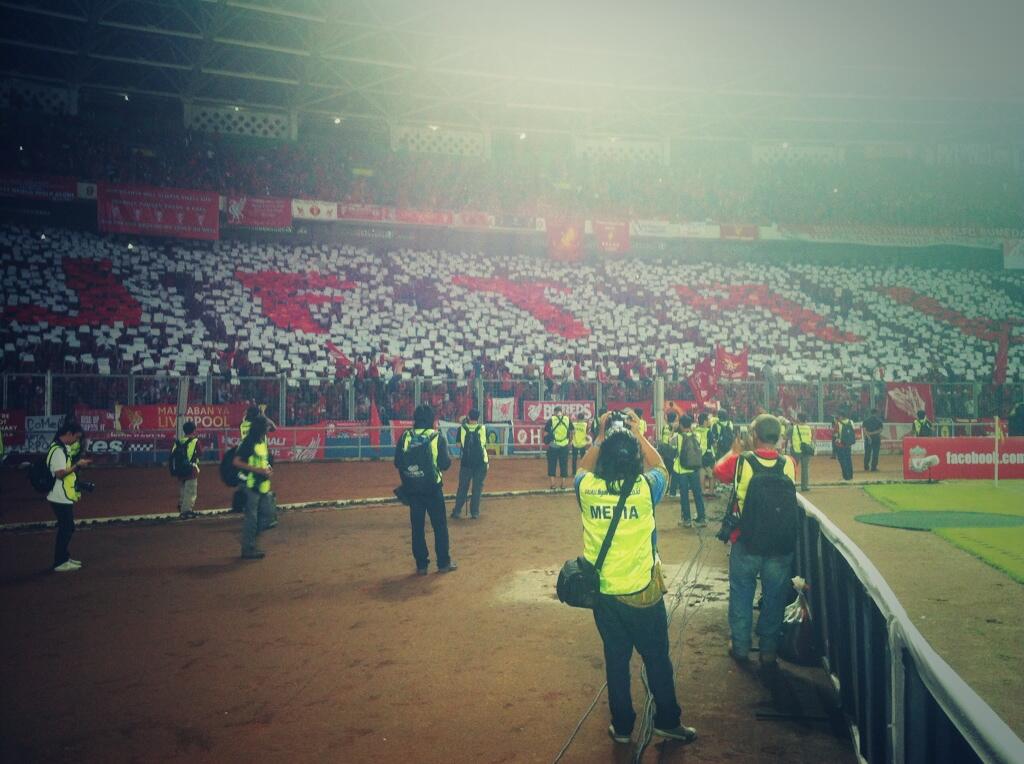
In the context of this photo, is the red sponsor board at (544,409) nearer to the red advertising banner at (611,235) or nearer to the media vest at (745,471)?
the red advertising banner at (611,235)

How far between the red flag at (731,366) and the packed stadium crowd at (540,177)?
10685 mm

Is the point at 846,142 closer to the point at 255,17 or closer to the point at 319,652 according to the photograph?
the point at 255,17

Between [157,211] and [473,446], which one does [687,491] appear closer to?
[473,446]

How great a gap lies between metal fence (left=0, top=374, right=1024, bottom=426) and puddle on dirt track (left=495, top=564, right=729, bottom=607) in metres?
11.6

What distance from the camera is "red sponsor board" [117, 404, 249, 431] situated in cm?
1980

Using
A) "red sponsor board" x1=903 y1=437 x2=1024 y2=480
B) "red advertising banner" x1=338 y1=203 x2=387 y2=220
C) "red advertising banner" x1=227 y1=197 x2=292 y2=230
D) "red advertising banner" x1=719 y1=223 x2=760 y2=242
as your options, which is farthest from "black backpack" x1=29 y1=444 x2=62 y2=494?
"red advertising banner" x1=719 y1=223 x2=760 y2=242

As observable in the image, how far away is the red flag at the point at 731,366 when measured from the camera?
27359mm

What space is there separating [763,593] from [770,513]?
0.75 metres

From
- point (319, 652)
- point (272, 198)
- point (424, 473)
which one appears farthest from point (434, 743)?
point (272, 198)

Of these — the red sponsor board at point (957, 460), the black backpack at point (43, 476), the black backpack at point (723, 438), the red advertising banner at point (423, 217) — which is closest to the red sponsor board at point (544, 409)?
the black backpack at point (723, 438)

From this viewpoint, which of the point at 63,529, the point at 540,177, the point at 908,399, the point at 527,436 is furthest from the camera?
the point at 540,177

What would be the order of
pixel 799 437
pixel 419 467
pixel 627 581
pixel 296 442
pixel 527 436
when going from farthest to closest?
pixel 527 436
pixel 296 442
pixel 799 437
pixel 419 467
pixel 627 581

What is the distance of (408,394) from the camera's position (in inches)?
885

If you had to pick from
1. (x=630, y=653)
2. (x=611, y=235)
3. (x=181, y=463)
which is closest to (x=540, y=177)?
(x=611, y=235)
